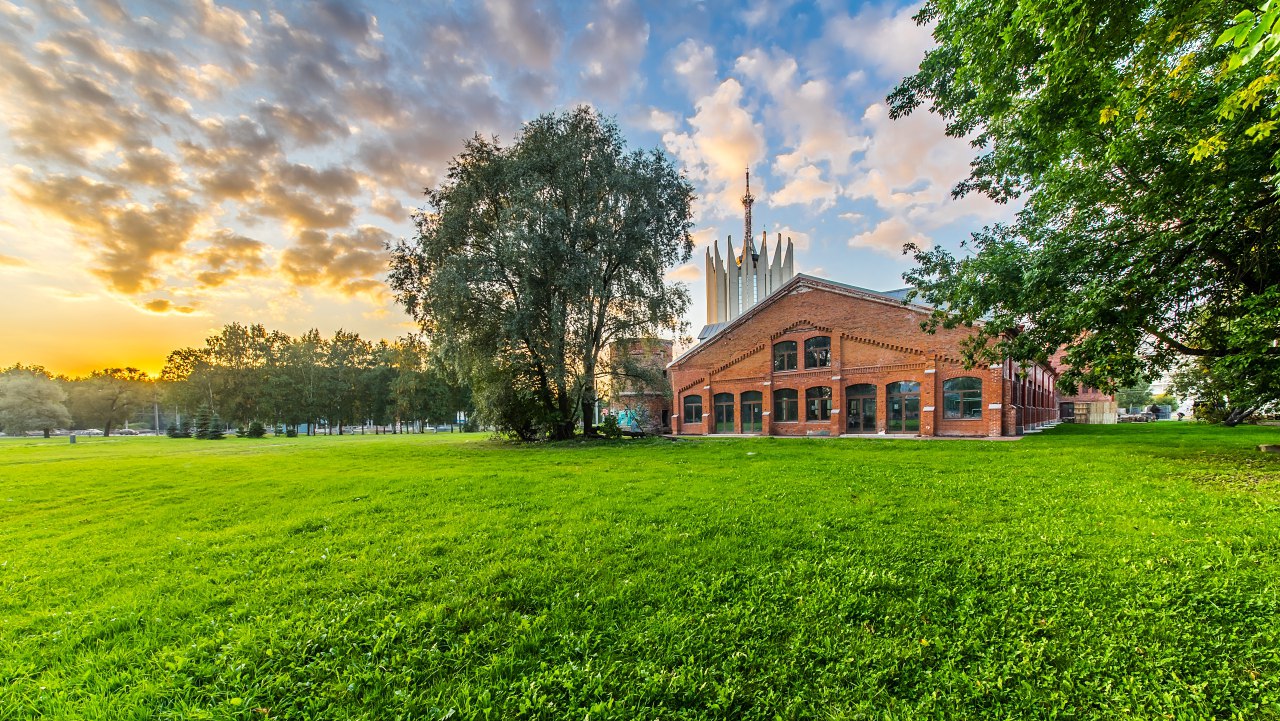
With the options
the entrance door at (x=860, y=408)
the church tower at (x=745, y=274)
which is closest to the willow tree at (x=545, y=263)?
the entrance door at (x=860, y=408)

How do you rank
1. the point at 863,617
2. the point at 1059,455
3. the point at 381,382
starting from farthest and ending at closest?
1. the point at 381,382
2. the point at 1059,455
3. the point at 863,617

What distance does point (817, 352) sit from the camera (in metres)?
29.5

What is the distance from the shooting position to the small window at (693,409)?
115ft

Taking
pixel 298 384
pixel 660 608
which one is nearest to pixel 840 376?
pixel 660 608

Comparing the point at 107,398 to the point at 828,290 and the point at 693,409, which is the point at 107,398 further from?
the point at 828,290

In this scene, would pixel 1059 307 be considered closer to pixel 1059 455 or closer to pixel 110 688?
pixel 1059 455

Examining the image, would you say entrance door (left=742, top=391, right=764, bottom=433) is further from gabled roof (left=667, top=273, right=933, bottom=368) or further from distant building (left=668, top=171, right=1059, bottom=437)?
gabled roof (left=667, top=273, right=933, bottom=368)

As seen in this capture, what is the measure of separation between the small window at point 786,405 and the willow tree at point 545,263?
37.0ft

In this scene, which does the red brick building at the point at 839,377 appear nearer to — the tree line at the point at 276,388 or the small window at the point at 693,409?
the small window at the point at 693,409

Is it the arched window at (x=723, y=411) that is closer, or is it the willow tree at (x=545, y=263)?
the willow tree at (x=545, y=263)

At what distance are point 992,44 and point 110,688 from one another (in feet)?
46.2

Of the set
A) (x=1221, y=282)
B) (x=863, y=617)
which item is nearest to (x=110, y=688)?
(x=863, y=617)

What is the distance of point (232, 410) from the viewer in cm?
6269

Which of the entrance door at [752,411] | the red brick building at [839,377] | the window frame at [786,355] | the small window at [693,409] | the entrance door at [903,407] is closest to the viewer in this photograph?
the red brick building at [839,377]
